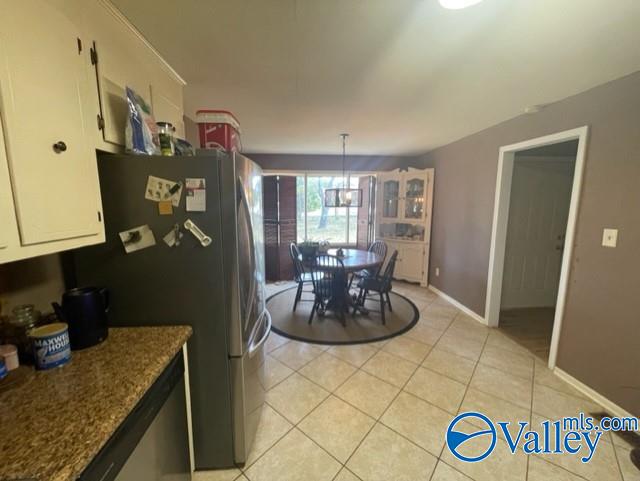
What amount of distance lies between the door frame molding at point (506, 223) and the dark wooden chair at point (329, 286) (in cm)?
171

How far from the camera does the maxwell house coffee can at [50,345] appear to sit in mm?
919

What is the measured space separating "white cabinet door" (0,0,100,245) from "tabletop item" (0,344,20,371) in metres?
0.45

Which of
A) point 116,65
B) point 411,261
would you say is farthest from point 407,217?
point 116,65

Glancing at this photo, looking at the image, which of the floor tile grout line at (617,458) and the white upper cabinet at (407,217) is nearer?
the floor tile grout line at (617,458)

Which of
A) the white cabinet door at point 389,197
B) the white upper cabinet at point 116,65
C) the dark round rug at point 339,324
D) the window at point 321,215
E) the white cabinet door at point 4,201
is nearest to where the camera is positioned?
the white cabinet door at point 4,201

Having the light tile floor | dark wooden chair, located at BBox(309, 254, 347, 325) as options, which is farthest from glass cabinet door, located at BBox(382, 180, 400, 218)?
the light tile floor

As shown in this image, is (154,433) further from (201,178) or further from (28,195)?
(201,178)

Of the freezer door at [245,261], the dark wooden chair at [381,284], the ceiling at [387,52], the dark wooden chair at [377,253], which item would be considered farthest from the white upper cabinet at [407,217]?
the freezer door at [245,261]

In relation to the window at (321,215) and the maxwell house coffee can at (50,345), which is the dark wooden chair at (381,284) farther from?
the maxwell house coffee can at (50,345)

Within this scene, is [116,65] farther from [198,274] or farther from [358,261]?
[358,261]

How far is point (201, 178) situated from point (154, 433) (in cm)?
104

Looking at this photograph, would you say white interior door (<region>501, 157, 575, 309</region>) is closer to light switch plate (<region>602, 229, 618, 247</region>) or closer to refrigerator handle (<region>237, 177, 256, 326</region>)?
light switch plate (<region>602, 229, 618, 247</region>)

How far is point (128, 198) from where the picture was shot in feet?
3.80

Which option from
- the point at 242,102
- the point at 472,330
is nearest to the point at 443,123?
the point at 242,102
